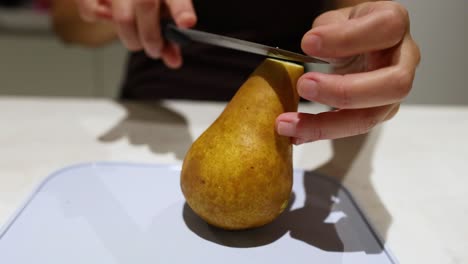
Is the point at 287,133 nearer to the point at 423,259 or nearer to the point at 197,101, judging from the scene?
the point at 423,259

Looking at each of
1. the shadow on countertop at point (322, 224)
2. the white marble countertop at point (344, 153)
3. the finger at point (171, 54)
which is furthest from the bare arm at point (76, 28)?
the shadow on countertop at point (322, 224)

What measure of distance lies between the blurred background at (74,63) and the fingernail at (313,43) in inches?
48.7

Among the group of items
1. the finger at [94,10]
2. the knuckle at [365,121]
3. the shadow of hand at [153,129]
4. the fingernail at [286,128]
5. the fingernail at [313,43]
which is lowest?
the shadow of hand at [153,129]

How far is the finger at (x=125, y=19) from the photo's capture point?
0.68 m

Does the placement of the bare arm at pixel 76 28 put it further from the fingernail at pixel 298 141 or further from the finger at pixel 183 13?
the fingernail at pixel 298 141

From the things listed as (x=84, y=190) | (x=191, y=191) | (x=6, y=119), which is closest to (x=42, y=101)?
(x=6, y=119)

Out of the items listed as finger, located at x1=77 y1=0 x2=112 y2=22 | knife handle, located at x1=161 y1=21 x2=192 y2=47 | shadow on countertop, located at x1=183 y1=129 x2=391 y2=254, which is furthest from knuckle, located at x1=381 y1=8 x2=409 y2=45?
finger, located at x1=77 y1=0 x2=112 y2=22

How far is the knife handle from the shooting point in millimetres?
663

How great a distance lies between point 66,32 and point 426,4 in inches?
43.6

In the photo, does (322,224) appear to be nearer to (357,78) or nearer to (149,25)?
(357,78)

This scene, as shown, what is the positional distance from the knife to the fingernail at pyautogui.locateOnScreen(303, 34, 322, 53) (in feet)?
0.12

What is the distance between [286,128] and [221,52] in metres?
0.57

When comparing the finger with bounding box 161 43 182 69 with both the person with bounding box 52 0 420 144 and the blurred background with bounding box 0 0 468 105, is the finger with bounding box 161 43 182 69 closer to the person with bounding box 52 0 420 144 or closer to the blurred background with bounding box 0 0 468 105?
the person with bounding box 52 0 420 144

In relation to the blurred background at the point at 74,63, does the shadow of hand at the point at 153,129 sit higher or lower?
higher
